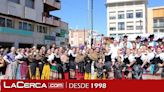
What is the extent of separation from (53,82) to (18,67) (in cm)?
783

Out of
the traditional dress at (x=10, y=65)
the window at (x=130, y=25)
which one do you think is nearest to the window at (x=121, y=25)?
the window at (x=130, y=25)

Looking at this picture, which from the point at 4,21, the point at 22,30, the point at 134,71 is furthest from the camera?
the point at 22,30

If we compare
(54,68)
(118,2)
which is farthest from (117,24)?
(54,68)

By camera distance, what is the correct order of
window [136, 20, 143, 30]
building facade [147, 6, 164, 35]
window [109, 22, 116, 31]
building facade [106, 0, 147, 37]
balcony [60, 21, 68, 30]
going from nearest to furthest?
1. balcony [60, 21, 68, 30]
2. building facade [147, 6, 164, 35]
3. window [136, 20, 143, 30]
4. building facade [106, 0, 147, 37]
5. window [109, 22, 116, 31]

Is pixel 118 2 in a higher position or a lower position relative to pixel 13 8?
higher

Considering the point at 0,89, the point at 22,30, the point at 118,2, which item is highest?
the point at 118,2

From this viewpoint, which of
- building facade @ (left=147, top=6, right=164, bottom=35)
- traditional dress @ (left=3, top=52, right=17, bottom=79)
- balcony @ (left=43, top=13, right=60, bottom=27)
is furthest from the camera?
building facade @ (left=147, top=6, right=164, bottom=35)

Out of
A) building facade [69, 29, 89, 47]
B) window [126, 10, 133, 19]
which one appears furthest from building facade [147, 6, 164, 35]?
building facade [69, 29, 89, 47]

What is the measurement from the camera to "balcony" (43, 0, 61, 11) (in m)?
56.2

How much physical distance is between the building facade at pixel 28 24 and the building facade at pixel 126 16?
197ft

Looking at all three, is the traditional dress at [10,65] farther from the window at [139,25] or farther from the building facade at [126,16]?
the window at [139,25]

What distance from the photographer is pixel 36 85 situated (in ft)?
34.8

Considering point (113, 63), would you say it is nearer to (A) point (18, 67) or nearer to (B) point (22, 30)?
(A) point (18, 67)

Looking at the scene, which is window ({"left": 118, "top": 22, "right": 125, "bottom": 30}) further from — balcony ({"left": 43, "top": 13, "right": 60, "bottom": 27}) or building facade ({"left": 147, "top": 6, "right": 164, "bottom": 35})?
balcony ({"left": 43, "top": 13, "right": 60, "bottom": 27})
